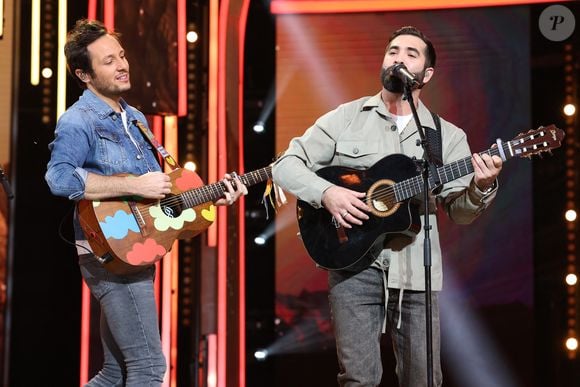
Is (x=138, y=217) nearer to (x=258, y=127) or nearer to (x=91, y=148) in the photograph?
(x=91, y=148)

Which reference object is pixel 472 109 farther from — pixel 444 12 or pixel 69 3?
pixel 69 3

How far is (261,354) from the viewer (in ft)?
21.0

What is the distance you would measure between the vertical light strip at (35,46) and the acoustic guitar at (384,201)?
2.24m

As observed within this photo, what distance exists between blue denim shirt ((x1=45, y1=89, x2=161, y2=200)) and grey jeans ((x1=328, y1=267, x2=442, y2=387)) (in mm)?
1116

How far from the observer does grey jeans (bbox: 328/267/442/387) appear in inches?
166

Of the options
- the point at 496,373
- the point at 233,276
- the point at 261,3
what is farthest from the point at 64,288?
the point at 496,373

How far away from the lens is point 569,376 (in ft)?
20.2

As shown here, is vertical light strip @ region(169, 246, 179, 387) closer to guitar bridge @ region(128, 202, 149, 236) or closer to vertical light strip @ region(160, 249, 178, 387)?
vertical light strip @ region(160, 249, 178, 387)

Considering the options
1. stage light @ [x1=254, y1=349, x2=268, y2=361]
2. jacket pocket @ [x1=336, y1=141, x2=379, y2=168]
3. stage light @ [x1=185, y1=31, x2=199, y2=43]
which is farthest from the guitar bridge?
stage light @ [x1=254, y1=349, x2=268, y2=361]

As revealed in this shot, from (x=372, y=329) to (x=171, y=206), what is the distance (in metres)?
1.12

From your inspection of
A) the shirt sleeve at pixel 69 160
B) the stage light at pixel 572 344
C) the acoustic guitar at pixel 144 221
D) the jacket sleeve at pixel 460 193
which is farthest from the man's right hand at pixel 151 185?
the stage light at pixel 572 344

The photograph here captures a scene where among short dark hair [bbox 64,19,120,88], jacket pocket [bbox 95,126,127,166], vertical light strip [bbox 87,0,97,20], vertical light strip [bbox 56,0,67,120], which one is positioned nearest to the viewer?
jacket pocket [bbox 95,126,127,166]

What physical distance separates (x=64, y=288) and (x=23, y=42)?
1.47 meters

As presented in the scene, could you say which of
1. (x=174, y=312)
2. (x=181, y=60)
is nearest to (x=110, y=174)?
(x=181, y=60)
